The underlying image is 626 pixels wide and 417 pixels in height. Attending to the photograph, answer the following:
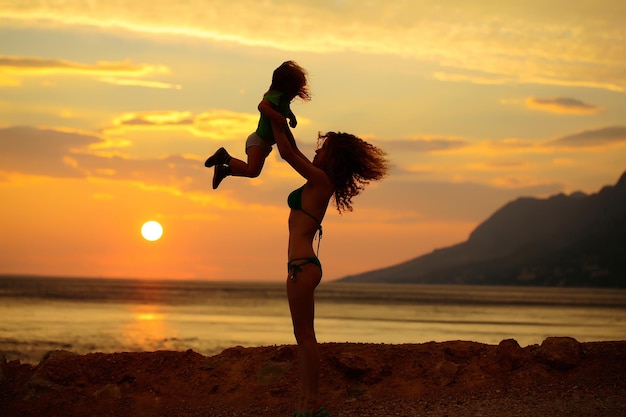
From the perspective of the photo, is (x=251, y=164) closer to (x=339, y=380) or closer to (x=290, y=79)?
(x=290, y=79)

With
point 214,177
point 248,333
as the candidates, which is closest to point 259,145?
point 214,177

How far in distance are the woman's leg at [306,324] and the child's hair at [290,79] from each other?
1.75m

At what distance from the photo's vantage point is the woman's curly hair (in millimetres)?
9180

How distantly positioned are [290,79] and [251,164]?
94cm

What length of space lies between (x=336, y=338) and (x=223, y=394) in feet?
122

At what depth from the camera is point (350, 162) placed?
9.20 metres

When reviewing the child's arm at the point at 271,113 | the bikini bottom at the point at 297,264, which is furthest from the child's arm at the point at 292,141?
the bikini bottom at the point at 297,264

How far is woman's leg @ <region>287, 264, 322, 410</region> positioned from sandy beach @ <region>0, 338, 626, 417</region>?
2.30 m

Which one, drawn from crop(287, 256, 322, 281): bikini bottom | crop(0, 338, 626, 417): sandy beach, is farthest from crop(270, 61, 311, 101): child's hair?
crop(0, 338, 626, 417): sandy beach

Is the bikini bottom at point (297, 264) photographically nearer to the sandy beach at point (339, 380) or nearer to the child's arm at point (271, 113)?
the child's arm at point (271, 113)

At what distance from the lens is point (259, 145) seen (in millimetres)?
9195

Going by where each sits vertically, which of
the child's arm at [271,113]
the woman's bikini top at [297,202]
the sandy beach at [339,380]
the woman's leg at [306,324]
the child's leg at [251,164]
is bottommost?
the sandy beach at [339,380]

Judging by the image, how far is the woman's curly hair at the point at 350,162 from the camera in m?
9.18

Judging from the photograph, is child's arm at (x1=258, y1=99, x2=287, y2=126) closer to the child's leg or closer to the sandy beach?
the child's leg
